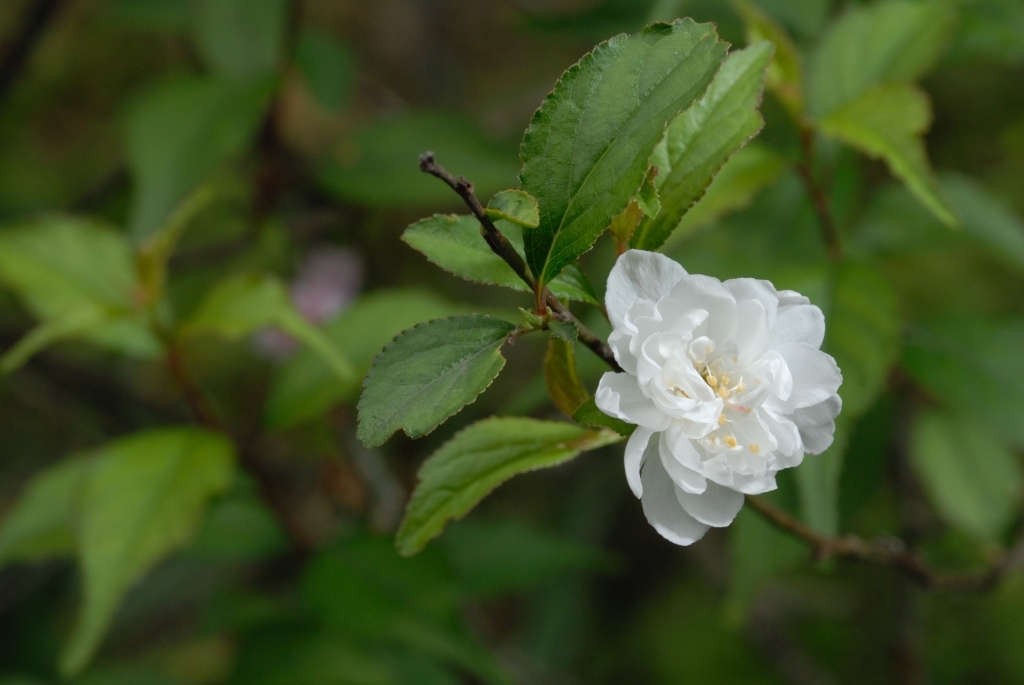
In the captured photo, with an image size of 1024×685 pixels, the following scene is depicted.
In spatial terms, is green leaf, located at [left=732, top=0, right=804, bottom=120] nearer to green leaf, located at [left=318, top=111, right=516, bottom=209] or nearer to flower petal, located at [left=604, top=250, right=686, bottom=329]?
flower petal, located at [left=604, top=250, right=686, bottom=329]

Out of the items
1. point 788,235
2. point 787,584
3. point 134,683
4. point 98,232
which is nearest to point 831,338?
point 788,235

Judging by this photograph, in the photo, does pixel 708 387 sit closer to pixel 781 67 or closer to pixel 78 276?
pixel 781 67

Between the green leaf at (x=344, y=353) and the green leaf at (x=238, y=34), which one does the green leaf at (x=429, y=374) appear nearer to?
the green leaf at (x=344, y=353)

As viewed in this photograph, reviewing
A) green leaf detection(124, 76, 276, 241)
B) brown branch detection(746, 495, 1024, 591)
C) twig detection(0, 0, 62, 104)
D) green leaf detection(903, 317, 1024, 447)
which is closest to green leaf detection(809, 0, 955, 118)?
green leaf detection(903, 317, 1024, 447)

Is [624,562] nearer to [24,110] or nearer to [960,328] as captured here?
[960,328]

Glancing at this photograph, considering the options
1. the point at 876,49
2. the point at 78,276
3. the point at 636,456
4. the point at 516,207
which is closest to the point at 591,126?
the point at 516,207

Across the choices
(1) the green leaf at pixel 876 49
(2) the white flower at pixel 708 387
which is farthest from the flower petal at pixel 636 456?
(1) the green leaf at pixel 876 49
